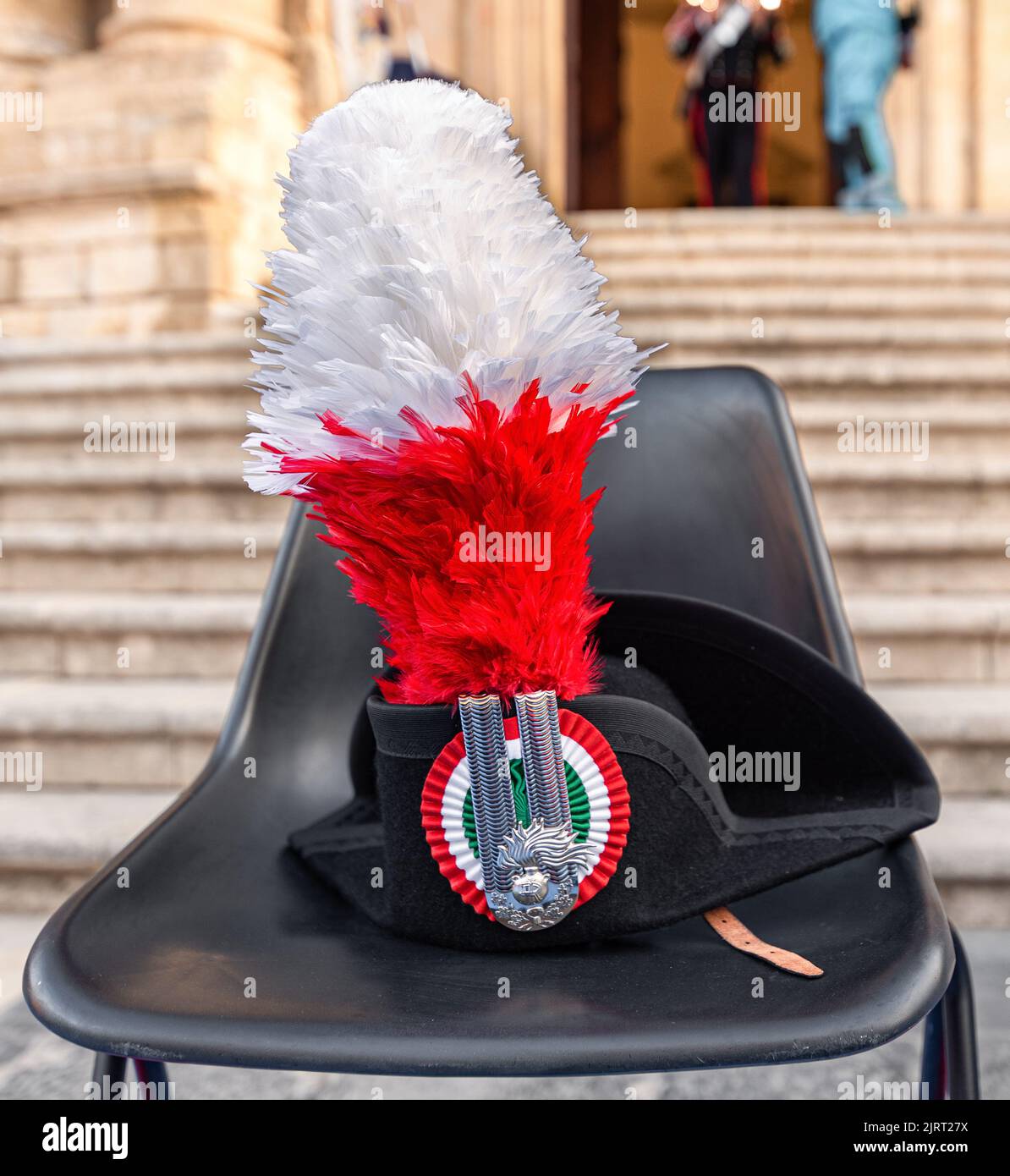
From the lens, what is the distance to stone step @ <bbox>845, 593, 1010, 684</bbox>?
181cm

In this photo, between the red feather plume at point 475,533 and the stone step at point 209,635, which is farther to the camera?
the stone step at point 209,635

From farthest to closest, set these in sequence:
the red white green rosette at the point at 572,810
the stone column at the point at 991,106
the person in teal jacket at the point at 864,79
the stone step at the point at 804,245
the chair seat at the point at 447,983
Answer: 1. the stone column at the point at 991,106
2. the person in teal jacket at the point at 864,79
3. the stone step at the point at 804,245
4. the red white green rosette at the point at 572,810
5. the chair seat at the point at 447,983

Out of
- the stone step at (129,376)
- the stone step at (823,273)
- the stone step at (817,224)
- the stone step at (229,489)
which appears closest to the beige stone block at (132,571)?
the stone step at (229,489)

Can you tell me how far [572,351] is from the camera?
0.60 metres

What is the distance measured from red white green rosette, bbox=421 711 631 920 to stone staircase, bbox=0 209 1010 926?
3.09 ft

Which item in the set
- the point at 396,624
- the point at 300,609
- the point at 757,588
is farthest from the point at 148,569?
the point at 396,624

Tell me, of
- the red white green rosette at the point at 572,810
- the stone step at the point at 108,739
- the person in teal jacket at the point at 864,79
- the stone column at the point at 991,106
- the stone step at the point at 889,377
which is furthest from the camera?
the stone column at the point at 991,106

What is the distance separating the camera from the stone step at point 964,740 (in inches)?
63.4

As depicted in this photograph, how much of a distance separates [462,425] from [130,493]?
2.01 meters

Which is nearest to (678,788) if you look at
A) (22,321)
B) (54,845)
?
(54,845)

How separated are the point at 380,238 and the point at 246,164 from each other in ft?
11.6

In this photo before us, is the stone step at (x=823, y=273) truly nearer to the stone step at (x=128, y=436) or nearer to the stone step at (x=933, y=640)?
the stone step at (x=128, y=436)

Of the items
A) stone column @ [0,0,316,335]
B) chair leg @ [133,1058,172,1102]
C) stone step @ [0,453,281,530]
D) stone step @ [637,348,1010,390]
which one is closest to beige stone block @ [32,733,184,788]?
stone step @ [0,453,281,530]

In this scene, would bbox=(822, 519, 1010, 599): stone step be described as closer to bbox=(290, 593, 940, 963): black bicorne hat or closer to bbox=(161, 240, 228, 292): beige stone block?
bbox=(290, 593, 940, 963): black bicorne hat
